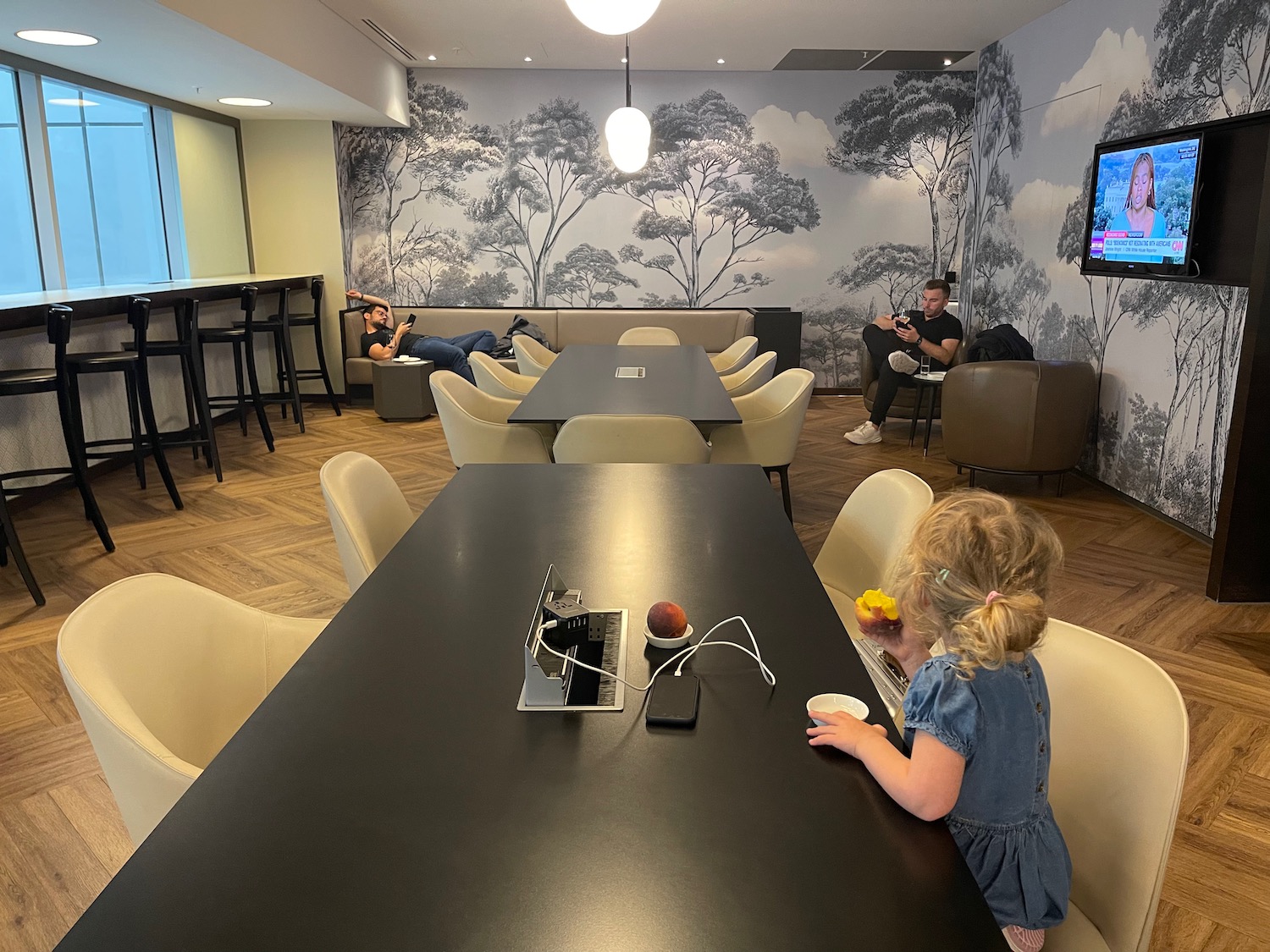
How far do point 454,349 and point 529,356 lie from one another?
1.95 metres

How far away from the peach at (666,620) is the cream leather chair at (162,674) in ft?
2.05

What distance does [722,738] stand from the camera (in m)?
1.15

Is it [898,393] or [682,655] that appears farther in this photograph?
[898,393]

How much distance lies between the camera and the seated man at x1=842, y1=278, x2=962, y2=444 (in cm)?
661

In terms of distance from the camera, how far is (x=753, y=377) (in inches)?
194

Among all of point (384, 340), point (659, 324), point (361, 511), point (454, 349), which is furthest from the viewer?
point (659, 324)

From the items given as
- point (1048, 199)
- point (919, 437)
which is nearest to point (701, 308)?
point (919, 437)

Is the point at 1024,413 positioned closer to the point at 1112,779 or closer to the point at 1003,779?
the point at 1112,779

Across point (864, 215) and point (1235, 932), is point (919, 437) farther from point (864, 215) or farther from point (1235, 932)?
point (1235, 932)

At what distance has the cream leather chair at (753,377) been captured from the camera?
4914 mm

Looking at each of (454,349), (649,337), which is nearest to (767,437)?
(649,337)

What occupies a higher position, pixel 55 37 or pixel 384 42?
pixel 384 42

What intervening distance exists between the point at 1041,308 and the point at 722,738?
6.09m

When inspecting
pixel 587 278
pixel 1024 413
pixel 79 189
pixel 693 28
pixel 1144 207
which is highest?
pixel 693 28
